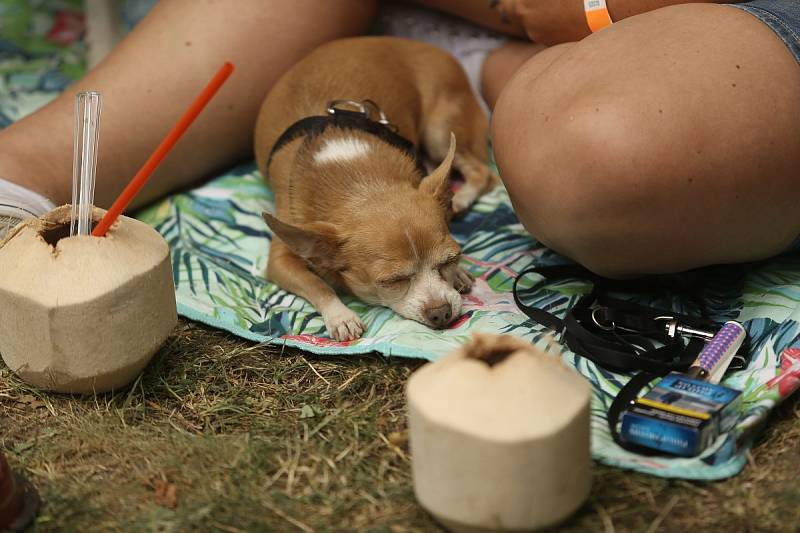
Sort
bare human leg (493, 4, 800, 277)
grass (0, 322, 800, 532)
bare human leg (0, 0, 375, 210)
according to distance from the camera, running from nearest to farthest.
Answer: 1. grass (0, 322, 800, 532)
2. bare human leg (493, 4, 800, 277)
3. bare human leg (0, 0, 375, 210)

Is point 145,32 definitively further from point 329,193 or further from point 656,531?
point 656,531

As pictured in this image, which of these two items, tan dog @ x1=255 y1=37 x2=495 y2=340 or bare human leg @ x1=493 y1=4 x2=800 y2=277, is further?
tan dog @ x1=255 y1=37 x2=495 y2=340

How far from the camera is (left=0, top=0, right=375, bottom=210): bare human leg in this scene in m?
2.44

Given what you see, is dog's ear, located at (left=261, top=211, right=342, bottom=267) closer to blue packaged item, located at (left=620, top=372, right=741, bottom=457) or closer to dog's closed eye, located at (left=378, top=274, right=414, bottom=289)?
dog's closed eye, located at (left=378, top=274, right=414, bottom=289)

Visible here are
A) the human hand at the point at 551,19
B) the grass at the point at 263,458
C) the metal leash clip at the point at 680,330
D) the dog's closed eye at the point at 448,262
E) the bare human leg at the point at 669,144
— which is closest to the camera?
the grass at the point at 263,458

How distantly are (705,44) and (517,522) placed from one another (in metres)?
1.08

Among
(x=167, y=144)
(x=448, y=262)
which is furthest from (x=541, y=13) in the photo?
(x=167, y=144)

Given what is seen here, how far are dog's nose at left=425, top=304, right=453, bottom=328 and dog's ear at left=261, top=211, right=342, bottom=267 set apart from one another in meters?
0.31

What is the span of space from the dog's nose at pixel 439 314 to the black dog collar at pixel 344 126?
1.97 feet

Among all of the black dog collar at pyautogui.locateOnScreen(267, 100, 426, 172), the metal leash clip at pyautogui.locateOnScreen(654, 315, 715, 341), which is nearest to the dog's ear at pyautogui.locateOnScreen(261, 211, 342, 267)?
the black dog collar at pyautogui.locateOnScreen(267, 100, 426, 172)

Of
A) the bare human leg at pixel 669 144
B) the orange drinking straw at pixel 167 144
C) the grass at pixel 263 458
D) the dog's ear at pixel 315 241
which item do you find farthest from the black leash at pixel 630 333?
the orange drinking straw at pixel 167 144

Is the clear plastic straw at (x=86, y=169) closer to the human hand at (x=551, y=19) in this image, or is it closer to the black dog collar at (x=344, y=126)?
the black dog collar at (x=344, y=126)

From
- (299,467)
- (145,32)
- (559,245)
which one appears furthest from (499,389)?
(145,32)

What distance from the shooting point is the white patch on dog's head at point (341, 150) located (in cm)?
241
